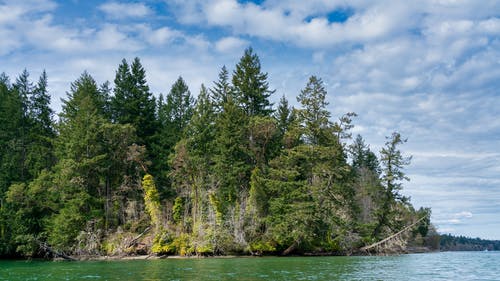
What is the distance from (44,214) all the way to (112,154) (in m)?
9.82

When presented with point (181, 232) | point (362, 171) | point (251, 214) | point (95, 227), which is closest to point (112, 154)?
point (95, 227)

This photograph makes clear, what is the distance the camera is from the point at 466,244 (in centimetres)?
14462

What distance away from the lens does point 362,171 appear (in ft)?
263

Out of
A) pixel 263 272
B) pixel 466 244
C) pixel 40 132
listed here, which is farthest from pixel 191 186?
pixel 466 244

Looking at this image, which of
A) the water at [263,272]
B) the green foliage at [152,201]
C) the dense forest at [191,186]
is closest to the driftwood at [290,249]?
the dense forest at [191,186]

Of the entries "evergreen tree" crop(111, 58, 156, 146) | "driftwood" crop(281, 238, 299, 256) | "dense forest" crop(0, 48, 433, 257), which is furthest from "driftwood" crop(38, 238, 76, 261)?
"driftwood" crop(281, 238, 299, 256)

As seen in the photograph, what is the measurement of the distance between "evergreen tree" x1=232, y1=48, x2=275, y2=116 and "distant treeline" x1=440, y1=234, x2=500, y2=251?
299ft

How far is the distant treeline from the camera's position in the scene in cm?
13029

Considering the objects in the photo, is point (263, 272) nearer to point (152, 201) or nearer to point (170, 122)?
point (152, 201)

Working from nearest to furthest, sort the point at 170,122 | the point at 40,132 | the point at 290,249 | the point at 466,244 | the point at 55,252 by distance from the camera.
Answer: the point at 55,252 < the point at 290,249 < the point at 40,132 < the point at 170,122 < the point at 466,244

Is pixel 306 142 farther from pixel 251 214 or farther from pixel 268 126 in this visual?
pixel 251 214

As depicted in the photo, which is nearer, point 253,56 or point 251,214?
point 251,214

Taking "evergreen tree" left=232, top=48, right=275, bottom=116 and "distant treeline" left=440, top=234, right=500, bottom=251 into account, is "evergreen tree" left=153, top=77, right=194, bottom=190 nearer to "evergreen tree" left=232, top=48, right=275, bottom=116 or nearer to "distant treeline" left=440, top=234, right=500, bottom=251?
"evergreen tree" left=232, top=48, right=275, bottom=116

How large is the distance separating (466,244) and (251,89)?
119m
